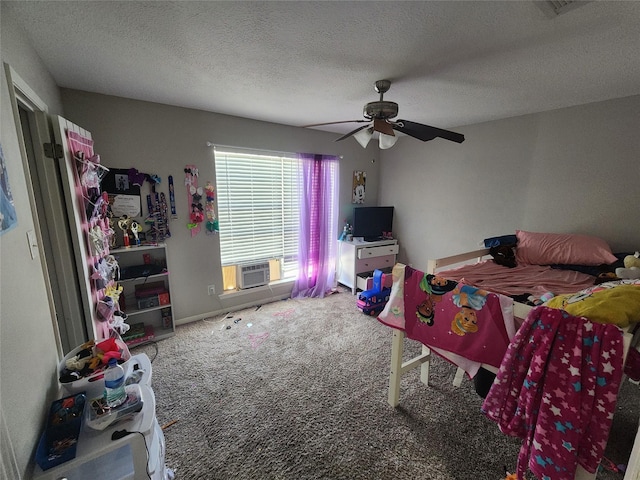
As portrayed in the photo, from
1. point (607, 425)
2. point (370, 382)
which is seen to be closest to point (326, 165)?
point (370, 382)

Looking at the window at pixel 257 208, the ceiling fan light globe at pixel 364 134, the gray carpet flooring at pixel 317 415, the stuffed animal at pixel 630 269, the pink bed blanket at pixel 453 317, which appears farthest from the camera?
the window at pixel 257 208

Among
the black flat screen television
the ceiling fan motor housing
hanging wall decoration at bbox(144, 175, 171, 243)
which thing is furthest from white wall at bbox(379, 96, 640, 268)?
hanging wall decoration at bbox(144, 175, 171, 243)

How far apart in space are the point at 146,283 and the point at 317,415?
2147 mm

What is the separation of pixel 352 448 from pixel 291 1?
232cm

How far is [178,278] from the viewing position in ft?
9.37

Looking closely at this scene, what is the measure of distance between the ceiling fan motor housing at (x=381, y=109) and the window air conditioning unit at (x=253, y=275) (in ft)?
7.43

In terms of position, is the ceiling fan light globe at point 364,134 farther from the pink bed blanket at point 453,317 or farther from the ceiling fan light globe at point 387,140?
the pink bed blanket at point 453,317

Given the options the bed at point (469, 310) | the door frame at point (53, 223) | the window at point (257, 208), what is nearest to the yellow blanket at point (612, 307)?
the bed at point (469, 310)

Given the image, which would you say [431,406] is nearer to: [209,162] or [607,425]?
[607,425]

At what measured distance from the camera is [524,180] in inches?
111

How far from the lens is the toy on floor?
3.11m

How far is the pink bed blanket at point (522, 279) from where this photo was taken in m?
1.93

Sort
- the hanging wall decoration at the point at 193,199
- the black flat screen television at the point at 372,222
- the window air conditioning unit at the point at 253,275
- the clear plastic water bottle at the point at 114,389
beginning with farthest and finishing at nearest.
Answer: the black flat screen television at the point at 372,222
the window air conditioning unit at the point at 253,275
the hanging wall decoration at the point at 193,199
the clear plastic water bottle at the point at 114,389

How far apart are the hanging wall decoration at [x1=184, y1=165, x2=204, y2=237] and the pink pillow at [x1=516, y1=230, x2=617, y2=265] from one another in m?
3.38
